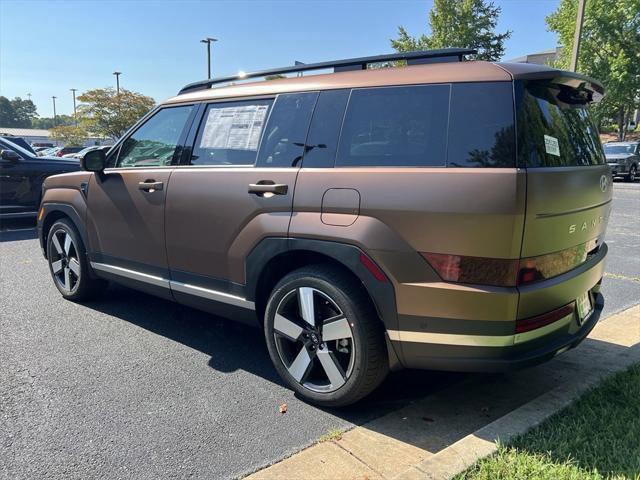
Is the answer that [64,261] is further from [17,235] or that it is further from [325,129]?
[17,235]

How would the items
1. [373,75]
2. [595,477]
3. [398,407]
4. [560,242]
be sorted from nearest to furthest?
[595,477] → [560,242] → [373,75] → [398,407]

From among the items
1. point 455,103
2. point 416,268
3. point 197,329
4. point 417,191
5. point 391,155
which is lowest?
point 197,329

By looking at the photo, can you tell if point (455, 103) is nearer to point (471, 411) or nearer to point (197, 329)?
point (471, 411)

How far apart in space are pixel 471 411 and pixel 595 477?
89 centimetres

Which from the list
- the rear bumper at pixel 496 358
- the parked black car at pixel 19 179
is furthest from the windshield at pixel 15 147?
the rear bumper at pixel 496 358

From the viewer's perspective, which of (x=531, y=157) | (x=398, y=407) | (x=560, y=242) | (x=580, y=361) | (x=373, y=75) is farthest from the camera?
(x=580, y=361)

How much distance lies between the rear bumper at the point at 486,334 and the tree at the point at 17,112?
466 feet

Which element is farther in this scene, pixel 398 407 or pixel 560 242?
pixel 398 407

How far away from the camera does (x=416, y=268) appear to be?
2.56 metres

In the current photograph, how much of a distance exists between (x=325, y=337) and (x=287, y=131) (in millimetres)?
1301

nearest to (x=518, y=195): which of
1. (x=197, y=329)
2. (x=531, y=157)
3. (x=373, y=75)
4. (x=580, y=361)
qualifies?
(x=531, y=157)

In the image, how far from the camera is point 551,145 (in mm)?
2607

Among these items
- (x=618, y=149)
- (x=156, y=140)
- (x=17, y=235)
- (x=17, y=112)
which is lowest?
(x=17, y=235)

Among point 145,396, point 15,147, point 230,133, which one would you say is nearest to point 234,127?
point 230,133
